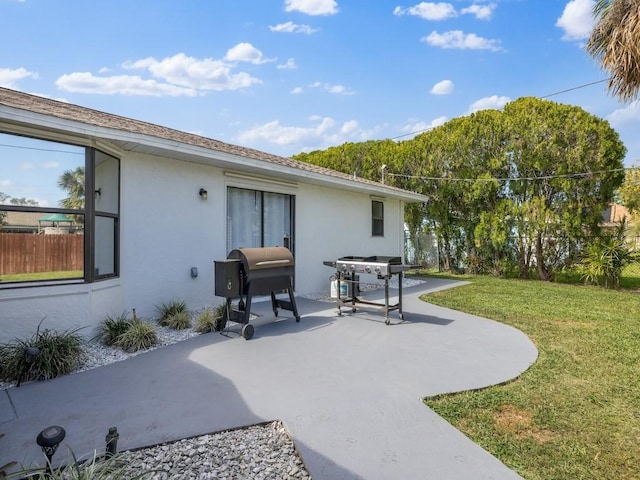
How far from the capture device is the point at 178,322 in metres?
5.96

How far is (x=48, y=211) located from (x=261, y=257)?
2963 mm

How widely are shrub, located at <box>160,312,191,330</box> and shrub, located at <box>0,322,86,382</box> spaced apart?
152 centimetres

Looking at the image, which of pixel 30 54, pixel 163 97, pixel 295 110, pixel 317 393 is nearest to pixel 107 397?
pixel 317 393

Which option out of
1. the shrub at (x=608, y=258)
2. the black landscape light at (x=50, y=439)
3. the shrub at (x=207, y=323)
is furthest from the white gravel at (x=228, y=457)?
the shrub at (x=608, y=258)

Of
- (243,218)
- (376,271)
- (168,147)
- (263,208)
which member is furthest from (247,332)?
(263,208)

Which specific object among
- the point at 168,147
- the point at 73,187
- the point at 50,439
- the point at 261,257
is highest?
the point at 168,147

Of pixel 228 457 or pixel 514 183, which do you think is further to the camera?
pixel 514 183

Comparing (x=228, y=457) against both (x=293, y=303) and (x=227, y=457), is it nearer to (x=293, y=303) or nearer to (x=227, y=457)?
(x=227, y=457)

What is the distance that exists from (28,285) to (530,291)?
11.1 m

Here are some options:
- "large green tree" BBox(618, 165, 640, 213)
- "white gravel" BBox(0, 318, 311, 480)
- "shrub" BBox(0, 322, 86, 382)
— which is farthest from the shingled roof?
"large green tree" BBox(618, 165, 640, 213)

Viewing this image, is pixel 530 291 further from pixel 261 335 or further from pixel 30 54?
pixel 30 54

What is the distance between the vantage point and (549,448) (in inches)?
105

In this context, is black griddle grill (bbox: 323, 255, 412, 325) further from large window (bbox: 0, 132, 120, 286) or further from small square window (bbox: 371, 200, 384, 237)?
small square window (bbox: 371, 200, 384, 237)

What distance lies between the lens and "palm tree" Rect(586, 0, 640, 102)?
585 centimetres
